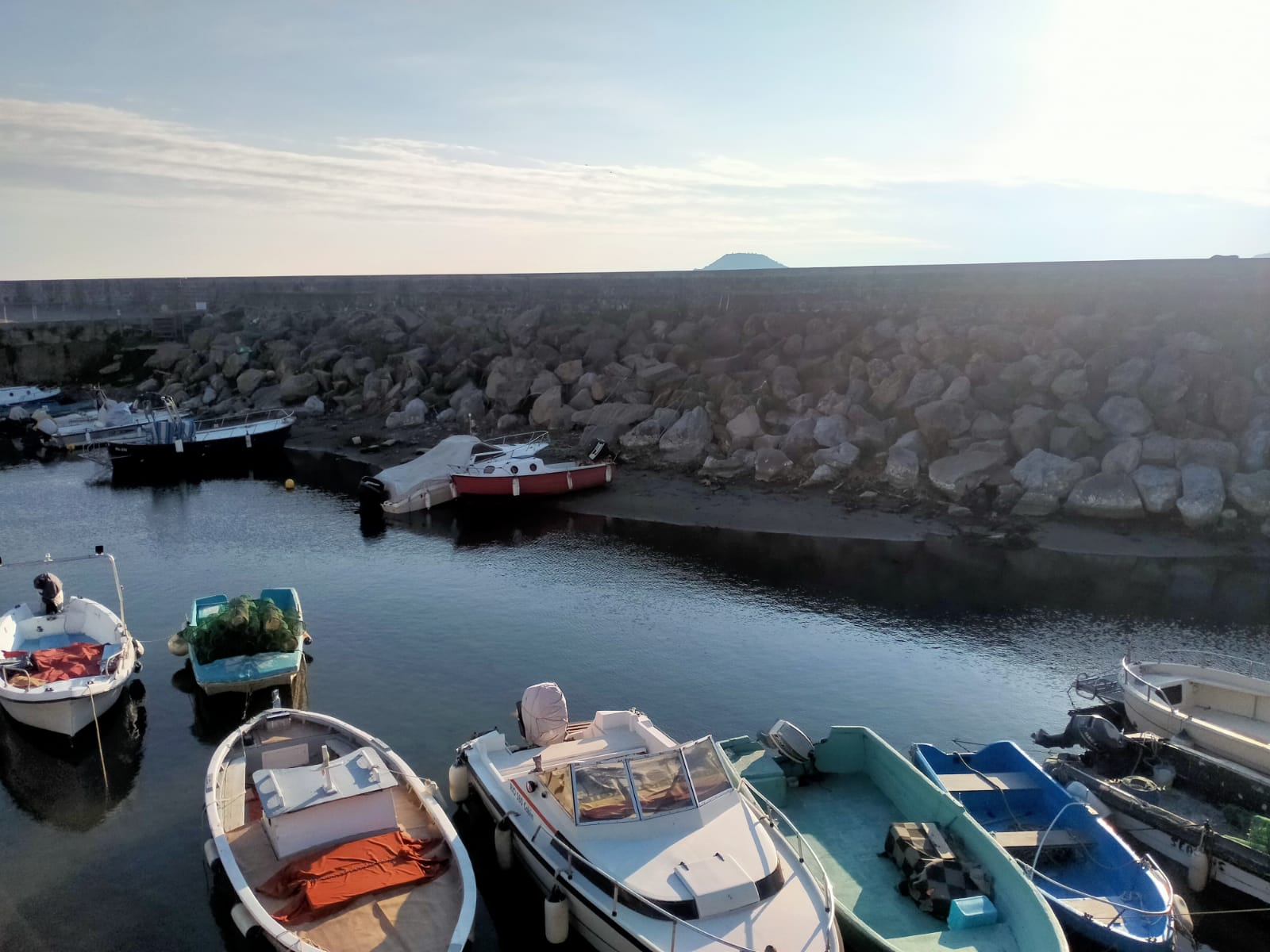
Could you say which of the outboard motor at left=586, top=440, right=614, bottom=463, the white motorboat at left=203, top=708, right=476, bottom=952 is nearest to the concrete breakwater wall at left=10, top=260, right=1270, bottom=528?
the outboard motor at left=586, top=440, right=614, bottom=463

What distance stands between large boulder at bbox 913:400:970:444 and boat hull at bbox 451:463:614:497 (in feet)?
48.4

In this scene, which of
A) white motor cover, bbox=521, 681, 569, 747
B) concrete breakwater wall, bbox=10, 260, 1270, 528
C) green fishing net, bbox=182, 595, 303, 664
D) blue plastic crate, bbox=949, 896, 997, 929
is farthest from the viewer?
concrete breakwater wall, bbox=10, 260, 1270, 528

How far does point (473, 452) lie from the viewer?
41688 millimetres

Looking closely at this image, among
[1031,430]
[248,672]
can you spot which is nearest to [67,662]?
[248,672]

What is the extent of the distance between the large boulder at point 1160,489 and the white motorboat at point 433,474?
25.5 m

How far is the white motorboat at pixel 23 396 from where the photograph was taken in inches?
2667

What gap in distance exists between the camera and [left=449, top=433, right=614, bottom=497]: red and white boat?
4031 cm

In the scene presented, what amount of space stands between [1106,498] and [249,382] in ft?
177

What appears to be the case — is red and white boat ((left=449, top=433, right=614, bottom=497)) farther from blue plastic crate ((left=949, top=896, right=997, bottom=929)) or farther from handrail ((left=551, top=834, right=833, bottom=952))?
blue plastic crate ((left=949, top=896, right=997, bottom=929))

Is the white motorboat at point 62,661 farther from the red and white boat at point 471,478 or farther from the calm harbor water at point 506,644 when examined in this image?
the red and white boat at point 471,478

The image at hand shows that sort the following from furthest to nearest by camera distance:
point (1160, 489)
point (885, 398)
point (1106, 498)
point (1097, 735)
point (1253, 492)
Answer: point (885, 398) → point (1106, 498) → point (1160, 489) → point (1253, 492) → point (1097, 735)

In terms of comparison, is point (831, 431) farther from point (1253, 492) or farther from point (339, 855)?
point (339, 855)

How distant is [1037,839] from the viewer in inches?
561

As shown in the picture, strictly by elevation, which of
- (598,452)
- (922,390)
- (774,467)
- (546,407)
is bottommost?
Answer: (774,467)
